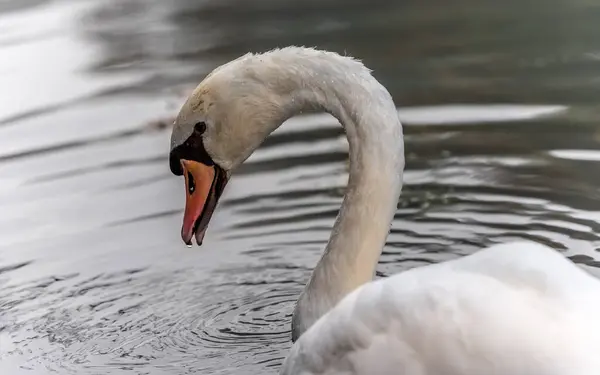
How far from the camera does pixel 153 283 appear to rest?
4465 millimetres

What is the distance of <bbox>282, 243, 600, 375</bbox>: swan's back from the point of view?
7.84 feet

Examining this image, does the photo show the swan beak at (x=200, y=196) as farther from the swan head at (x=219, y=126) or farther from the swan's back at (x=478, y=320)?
the swan's back at (x=478, y=320)

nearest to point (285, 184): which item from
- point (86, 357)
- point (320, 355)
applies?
point (86, 357)

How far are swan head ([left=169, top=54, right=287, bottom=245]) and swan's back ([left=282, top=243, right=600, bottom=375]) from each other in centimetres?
97

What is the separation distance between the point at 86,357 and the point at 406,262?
4.15 ft

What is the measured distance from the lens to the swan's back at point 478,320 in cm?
239

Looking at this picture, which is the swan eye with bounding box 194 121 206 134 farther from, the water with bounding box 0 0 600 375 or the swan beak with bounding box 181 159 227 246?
the water with bounding box 0 0 600 375

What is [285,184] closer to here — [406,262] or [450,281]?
[406,262]

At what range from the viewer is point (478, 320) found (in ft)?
8.10

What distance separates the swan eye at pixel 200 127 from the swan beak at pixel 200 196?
123 mm

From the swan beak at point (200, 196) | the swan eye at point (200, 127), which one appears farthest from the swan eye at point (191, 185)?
the swan eye at point (200, 127)

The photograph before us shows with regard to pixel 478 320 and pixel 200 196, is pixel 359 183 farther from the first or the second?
pixel 478 320

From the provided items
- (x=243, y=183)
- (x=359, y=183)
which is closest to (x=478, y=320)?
(x=359, y=183)

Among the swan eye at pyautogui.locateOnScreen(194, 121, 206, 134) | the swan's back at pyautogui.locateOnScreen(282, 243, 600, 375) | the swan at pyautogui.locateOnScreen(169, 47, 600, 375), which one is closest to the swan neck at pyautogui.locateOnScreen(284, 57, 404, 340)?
the swan at pyautogui.locateOnScreen(169, 47, 600, 375)
